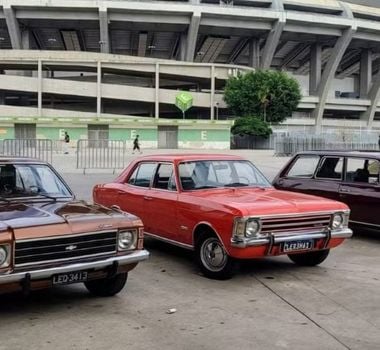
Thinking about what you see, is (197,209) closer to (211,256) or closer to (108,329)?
(211,256)

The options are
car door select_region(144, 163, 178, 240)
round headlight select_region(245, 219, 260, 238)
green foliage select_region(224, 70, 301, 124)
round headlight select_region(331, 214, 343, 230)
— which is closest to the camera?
round headlight select_region(245, 219, 260, 238)

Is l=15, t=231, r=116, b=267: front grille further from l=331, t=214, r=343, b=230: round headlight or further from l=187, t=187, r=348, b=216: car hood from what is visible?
l=331, t=214, r=343, b=230: round headlight

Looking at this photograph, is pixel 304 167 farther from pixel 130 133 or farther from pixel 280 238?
pixel 130 133

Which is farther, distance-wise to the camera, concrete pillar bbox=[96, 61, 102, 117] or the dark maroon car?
concrete pillar bbox=[96, 61, 102, 117]

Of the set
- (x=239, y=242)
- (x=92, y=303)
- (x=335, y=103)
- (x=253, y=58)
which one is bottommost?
(x=92, y=303)

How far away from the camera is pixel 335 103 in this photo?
78562 mm

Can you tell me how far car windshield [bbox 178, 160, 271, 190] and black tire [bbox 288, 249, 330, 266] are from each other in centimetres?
110

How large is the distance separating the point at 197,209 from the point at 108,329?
91.9 inches

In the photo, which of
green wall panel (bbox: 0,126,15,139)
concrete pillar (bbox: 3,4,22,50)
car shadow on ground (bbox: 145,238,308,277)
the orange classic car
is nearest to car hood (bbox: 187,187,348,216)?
the orange classic car

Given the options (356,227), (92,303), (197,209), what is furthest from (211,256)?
(356,227)

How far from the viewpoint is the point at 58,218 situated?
5234 mm

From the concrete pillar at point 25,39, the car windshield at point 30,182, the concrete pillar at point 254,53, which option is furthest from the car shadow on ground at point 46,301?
the concrete pillar at point 254,53

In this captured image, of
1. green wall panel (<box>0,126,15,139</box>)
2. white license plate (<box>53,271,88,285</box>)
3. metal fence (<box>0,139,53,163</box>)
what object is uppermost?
green wall panel (<box>0,126,15,139</box>)

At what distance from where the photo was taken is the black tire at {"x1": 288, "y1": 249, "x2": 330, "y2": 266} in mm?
7535
